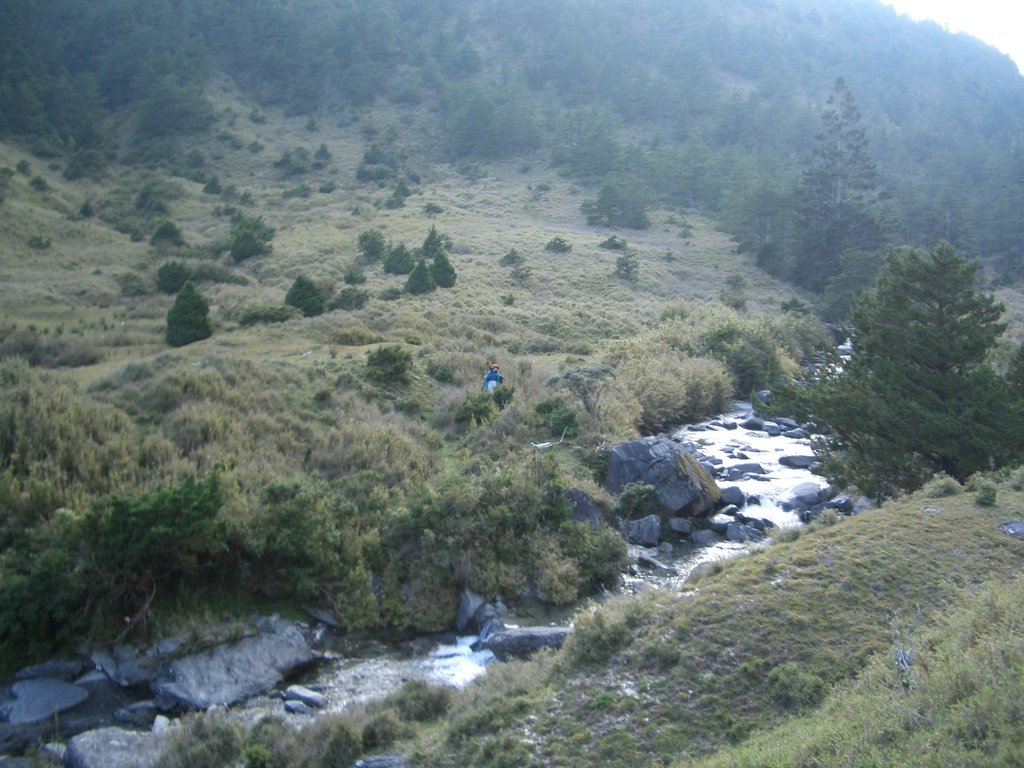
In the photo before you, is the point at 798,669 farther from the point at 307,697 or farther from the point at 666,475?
the point at 666,475

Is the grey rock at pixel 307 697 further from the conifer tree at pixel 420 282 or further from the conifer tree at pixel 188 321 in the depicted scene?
the conifer tree at pixel 420 282

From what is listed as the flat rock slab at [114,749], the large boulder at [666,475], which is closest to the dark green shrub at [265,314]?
the large boulder at [666,475]

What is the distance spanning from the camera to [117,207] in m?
58.8

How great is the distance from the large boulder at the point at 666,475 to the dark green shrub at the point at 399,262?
27506 millimetres

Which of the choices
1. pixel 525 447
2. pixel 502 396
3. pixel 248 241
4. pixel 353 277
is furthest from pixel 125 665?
pixel 248 241

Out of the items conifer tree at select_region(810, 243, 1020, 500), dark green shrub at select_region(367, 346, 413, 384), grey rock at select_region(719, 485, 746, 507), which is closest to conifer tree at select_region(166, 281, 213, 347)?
dark green shrub at select_region(367, 346, 413, 384)

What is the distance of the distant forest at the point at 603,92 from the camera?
65.9m

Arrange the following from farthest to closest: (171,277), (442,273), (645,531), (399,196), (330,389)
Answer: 1. (399,196)
2. (442,273)
3. (171,277)
4. (330,389)
5. (645,531)

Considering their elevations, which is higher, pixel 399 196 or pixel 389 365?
pixel 399 196

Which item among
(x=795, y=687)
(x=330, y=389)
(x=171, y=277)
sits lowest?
(x=171, y=277)

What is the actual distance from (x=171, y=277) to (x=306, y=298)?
10.4m

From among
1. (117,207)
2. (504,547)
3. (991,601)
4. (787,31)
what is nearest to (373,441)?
(504,547)

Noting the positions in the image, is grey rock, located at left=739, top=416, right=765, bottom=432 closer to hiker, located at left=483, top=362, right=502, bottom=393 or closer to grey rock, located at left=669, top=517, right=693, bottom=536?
hiker, located at left=483, top=362, right=502, bottom=393

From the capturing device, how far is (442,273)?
42.3m
